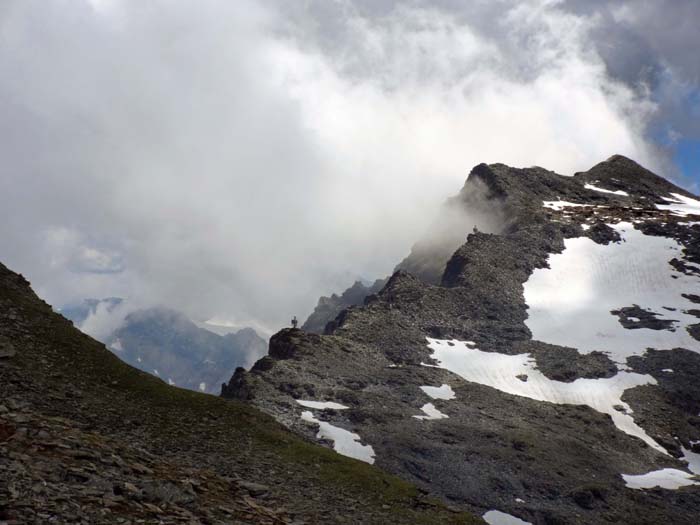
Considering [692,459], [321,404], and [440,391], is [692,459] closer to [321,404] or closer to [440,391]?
[440,391]

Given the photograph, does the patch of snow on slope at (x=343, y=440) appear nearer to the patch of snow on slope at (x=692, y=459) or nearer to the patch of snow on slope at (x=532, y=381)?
the patch of snow on slope at (x=532, y=381)

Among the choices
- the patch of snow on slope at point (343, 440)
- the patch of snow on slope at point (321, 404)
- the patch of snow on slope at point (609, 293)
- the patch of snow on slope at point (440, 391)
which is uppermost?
the patch of snow on slope at point (609, 293)

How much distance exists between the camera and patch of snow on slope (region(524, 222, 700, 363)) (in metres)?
139

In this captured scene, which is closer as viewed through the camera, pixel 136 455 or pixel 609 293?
pixel 136 455

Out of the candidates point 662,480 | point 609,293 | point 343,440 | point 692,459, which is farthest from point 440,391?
point 609,293

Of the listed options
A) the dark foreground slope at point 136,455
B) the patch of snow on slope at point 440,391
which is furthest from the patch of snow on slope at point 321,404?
the dark foreground slope at point 136,455

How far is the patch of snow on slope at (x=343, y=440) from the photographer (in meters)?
74.1

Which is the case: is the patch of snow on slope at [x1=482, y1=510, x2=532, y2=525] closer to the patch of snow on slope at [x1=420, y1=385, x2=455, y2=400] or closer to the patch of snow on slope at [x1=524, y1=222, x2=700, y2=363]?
the patch of snow on slope at [x1=420, y1=385, x2=455, y2=400]

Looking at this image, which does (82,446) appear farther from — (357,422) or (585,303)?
(585,303)

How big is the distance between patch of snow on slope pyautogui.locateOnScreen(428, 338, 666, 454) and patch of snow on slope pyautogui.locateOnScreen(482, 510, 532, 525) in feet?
157

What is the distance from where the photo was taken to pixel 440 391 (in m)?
104

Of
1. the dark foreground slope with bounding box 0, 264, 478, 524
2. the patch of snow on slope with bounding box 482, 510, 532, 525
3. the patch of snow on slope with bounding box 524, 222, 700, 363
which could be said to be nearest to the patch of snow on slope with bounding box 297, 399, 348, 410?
the patch of snow on slope with bounding box 482, 510, 532, 525

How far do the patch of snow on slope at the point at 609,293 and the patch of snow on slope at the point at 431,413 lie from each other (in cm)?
5412

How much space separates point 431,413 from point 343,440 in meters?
19.7
